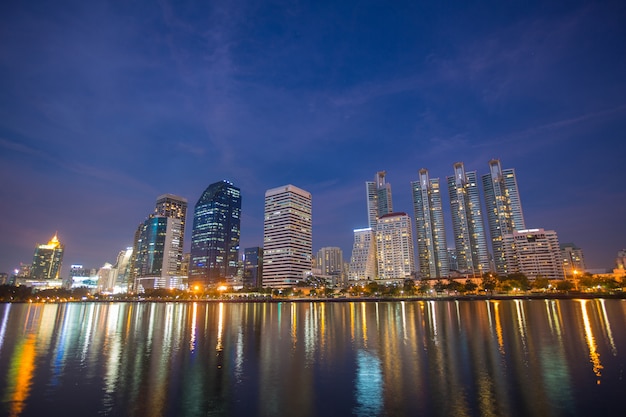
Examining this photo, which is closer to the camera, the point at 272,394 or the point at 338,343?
the point at 272,394

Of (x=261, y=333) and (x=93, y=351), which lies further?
(x=261, y=333)

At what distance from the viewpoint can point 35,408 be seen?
19.5 m

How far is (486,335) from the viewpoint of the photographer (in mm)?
43562

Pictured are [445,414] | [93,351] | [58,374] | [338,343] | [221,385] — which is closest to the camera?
[445,414]

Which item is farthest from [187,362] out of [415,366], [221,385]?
[415,366]

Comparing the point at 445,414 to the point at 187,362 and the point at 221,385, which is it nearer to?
the point at 221,385

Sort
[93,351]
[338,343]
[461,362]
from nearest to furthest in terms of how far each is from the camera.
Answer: [461,362] → [93,351] → [338,343]

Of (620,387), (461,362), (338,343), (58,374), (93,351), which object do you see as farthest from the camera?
(338,343)

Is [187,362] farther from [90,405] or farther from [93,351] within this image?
[93,351]

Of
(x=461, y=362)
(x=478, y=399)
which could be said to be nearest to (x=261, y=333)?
(x=461, y=362)

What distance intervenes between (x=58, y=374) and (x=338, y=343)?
27.2 meters

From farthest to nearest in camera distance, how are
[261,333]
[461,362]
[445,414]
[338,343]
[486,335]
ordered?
1. [261,333]
2. [486,335]
3. [338,343]
4. [461,362]
5. [445,414]

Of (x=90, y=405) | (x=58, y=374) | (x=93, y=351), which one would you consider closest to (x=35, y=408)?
(x=90, y=405)

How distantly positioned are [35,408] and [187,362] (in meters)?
12.6
